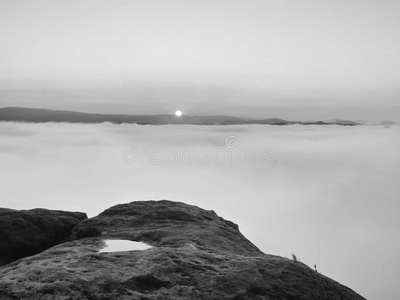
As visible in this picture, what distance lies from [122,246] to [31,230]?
6.02 meters

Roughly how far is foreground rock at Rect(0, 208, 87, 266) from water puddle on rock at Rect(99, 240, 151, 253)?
425 cm

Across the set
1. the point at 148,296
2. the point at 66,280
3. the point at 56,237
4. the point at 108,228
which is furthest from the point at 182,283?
the point at 56,237

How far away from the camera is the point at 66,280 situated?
269 inches

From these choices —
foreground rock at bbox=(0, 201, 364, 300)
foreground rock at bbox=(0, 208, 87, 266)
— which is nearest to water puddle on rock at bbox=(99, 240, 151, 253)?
foreground rock at bbox=(0, 201, 364, 300)

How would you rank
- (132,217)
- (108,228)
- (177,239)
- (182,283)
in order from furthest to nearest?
(132,217), (108,228), (177,239), (182,283)

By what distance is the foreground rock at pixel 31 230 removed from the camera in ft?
43.4

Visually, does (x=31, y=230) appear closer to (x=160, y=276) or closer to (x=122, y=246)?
(x=122, y=246)

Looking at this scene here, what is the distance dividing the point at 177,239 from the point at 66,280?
13.7 feet

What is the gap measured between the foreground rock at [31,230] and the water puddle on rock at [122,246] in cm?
425

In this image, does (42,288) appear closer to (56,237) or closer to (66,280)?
(66,280)

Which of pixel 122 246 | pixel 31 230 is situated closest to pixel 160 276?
pixel 122 246

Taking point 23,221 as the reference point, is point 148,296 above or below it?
above

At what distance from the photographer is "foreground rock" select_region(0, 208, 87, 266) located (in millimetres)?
13234

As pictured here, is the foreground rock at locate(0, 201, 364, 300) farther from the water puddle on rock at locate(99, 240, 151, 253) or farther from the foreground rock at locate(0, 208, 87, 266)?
the foreground rock at locate(0, 208, 87, 266)
